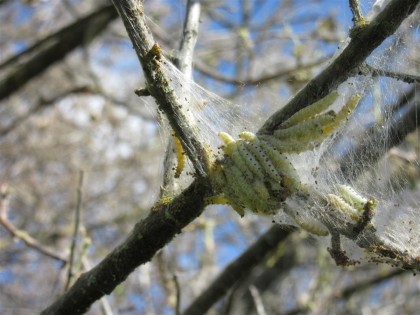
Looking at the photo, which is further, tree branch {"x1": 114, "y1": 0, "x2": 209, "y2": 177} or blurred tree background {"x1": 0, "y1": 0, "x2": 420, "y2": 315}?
blurred tree background {"x1": 0, "y1": 0, "x2": 420, "y2": 315}

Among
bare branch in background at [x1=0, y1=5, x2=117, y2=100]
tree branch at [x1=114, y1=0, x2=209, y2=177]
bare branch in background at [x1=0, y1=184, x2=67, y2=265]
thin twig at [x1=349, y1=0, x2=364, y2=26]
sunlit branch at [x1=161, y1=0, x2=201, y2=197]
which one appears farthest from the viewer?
bare branch in background at [x1=0, y1=5, x2=117, y2=100]

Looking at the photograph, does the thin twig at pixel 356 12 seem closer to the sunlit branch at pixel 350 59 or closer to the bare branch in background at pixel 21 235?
the sunlit branch at pixel 350 59

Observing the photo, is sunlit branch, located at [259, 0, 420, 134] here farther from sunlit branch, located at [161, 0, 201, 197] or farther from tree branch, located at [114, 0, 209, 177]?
sunlit branch, located at [161, 0, 201, 197]

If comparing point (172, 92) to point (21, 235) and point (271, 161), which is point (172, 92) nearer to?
point (271, 161)

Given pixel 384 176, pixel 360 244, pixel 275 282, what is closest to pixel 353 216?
pixel 360 244

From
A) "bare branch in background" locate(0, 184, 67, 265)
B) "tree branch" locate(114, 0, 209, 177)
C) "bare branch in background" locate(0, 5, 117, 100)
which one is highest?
"bare branch in background" locate(0, 5, 117, 100)

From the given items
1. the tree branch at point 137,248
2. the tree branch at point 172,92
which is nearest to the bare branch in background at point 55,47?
the tree branch at point 137,248

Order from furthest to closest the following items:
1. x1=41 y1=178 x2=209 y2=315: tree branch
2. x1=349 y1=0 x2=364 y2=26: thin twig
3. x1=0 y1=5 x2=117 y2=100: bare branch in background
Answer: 1. x1=0 y1=5 x2=117 y2=100: bare branch in background
2. x1=41 y1=178 x2=209 y2=315: tree branch
3. x1=349 y1=0 x2=364 y2=26: thin twig

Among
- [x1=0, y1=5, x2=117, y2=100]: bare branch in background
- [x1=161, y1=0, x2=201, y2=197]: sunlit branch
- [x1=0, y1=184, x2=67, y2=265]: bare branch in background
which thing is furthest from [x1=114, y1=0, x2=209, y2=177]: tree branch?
[x1=0, y1=5, x2=117, y2=100]: bare branch in background

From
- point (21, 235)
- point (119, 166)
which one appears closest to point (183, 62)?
point (21, 235)
